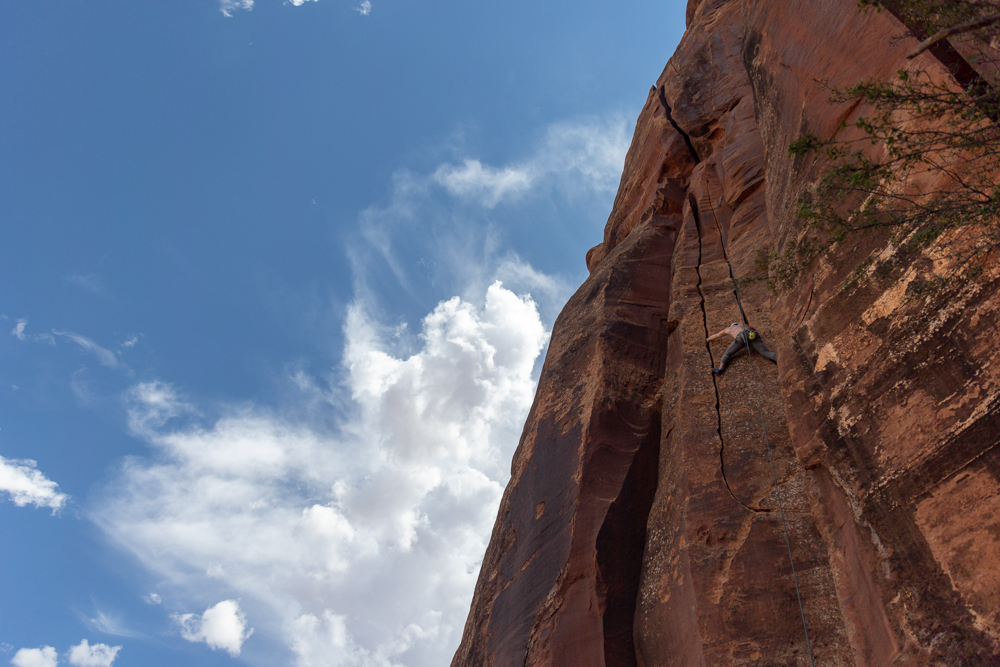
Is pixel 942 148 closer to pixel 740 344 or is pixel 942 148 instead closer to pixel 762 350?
pixel 762 350

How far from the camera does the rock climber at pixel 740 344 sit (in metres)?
11.9

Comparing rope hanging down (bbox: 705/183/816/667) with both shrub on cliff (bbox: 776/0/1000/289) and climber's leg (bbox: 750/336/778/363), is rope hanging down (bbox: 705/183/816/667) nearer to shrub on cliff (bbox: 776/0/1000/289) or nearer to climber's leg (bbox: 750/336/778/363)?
climber's leg (bbox: 750/336/778/363)

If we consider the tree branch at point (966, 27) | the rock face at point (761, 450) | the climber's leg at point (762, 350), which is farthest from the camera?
the climber's leg at point (762, 350)

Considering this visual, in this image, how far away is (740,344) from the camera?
1216cm

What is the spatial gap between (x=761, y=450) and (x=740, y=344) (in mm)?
2370

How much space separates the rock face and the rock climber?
23 centimetres

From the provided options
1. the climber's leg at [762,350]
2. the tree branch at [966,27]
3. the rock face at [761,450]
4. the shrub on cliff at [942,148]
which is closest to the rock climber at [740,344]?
the climber's leg at [762,350]

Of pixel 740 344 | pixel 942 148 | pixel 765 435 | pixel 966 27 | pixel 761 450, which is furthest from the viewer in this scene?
pixel 740 344

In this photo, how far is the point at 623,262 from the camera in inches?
653

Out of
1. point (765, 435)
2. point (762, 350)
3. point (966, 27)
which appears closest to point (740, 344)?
point (762, 350)

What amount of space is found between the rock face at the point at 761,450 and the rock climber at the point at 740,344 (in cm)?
23

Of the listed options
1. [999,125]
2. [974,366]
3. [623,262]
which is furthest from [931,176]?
[623,262]

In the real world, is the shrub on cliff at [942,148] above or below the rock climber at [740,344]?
below

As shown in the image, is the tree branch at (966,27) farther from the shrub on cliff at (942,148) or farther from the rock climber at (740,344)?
the rock climber at (740,344)
